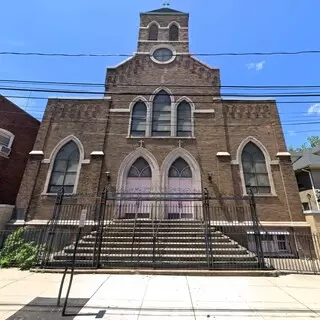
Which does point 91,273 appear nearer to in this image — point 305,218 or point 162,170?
point 162,170

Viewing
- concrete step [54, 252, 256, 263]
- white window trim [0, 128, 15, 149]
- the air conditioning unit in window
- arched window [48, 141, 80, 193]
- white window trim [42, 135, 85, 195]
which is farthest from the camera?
white window trim [0, 128, 15, 149]

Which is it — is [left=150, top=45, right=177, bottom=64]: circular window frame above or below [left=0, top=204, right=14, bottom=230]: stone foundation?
above

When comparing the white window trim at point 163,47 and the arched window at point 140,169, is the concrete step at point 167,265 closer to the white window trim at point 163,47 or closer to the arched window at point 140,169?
the arched window at point 140,169

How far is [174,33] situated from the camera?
18.1 meters

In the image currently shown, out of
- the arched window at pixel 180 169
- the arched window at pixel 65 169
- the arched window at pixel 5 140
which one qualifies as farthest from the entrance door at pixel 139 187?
the arched window at pixel 5 140

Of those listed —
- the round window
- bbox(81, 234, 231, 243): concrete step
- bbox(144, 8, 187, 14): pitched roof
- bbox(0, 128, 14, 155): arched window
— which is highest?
bbox(144, 8, 187, 14): pitched roof

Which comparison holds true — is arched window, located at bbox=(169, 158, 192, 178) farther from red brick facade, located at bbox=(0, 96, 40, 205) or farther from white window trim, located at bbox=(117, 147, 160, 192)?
red brick facade, located at bbox=(0, 96, 40, 205)

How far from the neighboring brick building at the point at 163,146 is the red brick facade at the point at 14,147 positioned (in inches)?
83.0

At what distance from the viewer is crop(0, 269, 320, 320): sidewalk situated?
442cm

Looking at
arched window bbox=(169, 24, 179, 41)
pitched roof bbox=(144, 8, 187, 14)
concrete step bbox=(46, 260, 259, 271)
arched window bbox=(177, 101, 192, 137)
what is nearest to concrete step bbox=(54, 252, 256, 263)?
concrete step bbox=(46, 260, 259, 271)

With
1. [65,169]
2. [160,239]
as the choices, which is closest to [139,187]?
[160,239]

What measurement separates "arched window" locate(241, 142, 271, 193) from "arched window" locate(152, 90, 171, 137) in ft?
16.4

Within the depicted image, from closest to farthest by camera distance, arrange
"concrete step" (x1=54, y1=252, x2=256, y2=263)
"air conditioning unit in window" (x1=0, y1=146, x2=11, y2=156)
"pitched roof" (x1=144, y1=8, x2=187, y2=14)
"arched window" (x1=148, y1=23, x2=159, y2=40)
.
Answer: "concrete step" (x1=54, y1=252, x2=256, y2=263)
"air conditioning unit in window" (x1=0, y1=146, x2=11, y2=156)
"arched window" (x1=148, y1=23, x2=159, y2=40)
"pitched roof" (x1=144, y1=8, x2=187, y2=14)

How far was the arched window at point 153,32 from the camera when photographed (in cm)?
1789
